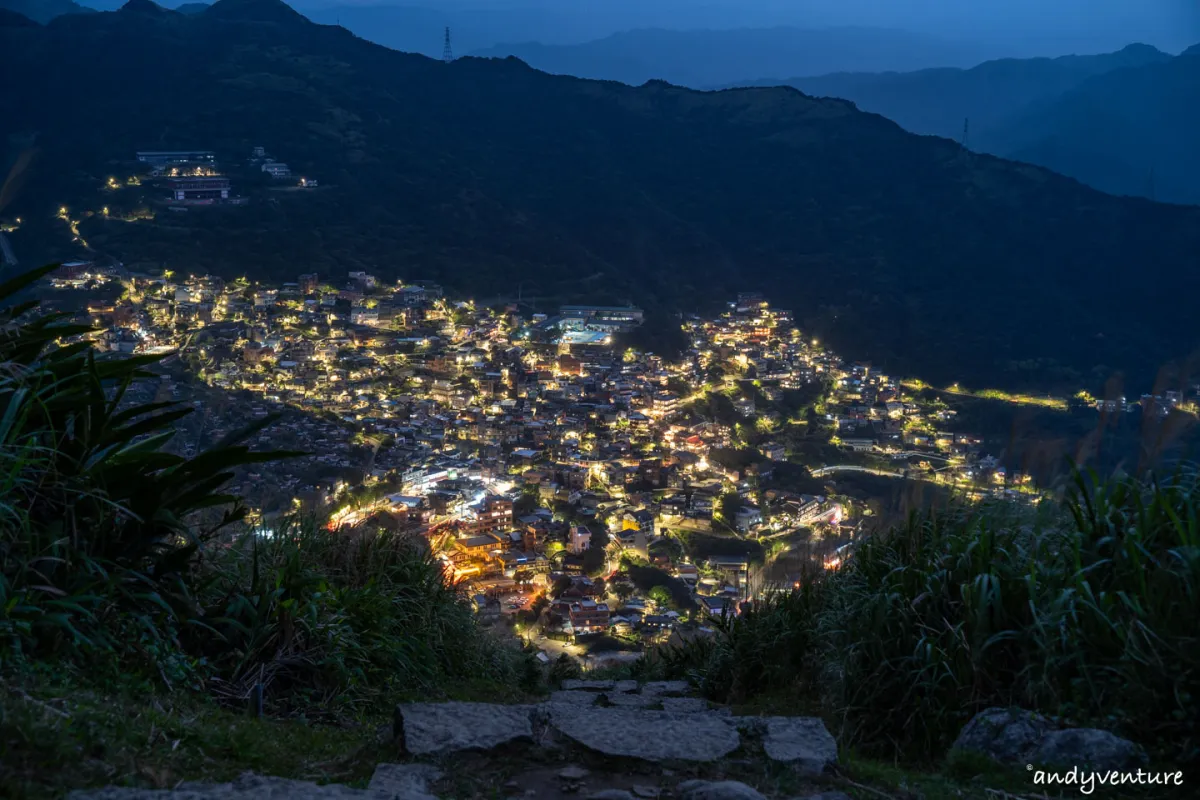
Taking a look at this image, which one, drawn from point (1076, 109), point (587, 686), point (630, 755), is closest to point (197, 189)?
point (587, 686)

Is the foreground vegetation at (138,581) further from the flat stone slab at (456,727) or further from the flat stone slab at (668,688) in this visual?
the flat stone slab at (668,688)

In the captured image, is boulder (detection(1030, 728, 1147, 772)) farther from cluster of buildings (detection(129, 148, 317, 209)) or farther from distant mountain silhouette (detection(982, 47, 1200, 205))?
distant mountain silhouette (detection(982, 47, 1200, 205))

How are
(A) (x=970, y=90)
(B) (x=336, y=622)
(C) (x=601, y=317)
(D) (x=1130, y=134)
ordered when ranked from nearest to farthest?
(B) (x=336, y=622) → (C) (x=601, y=317) → (D) (x=1130, y=134) → (A) (x=970, y=90)

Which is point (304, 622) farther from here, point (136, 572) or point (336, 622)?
point (136, 572)

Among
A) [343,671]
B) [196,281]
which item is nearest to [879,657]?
[343,671]

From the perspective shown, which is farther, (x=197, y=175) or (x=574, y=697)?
(x=197, y=175)

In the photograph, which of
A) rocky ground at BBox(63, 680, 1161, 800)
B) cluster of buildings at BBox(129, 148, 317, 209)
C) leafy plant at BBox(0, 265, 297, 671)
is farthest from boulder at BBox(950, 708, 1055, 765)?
cluster of buildings at BBox(129, 148, 317, 209)

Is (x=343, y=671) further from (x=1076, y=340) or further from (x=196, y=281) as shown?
(x=1076, y=340)
